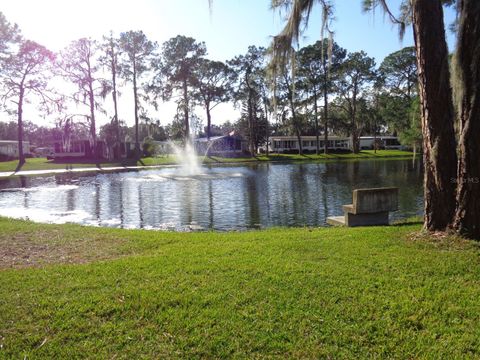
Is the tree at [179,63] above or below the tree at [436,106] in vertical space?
above

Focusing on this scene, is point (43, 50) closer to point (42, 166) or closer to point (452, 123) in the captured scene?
point (42, 166)

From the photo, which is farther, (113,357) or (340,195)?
(340,195)

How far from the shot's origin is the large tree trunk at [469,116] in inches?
205

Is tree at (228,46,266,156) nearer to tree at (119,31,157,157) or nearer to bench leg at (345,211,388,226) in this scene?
tree at (119,31,157,157)

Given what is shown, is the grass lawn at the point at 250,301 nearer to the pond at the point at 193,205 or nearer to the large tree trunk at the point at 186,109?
the pond at the point at 193,205

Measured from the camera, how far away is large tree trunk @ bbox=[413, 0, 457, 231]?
5.84 m

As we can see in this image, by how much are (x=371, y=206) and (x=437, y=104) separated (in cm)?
329

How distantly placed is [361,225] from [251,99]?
48371mm

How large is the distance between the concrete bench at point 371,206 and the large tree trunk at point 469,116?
2942 mm

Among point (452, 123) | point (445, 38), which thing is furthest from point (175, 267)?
point (445, 38)

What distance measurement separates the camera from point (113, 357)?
2.98m

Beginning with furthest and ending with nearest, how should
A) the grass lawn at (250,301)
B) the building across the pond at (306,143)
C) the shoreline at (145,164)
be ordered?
1. the building across the pond at (306,143)
2. the shoreline at (145,164)
3. the grass lawn at (250,301)

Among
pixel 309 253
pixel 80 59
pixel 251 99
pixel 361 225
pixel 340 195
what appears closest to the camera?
pixel 309 253

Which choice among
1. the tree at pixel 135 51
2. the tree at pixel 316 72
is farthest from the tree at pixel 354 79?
the tree at pixel 135 51
